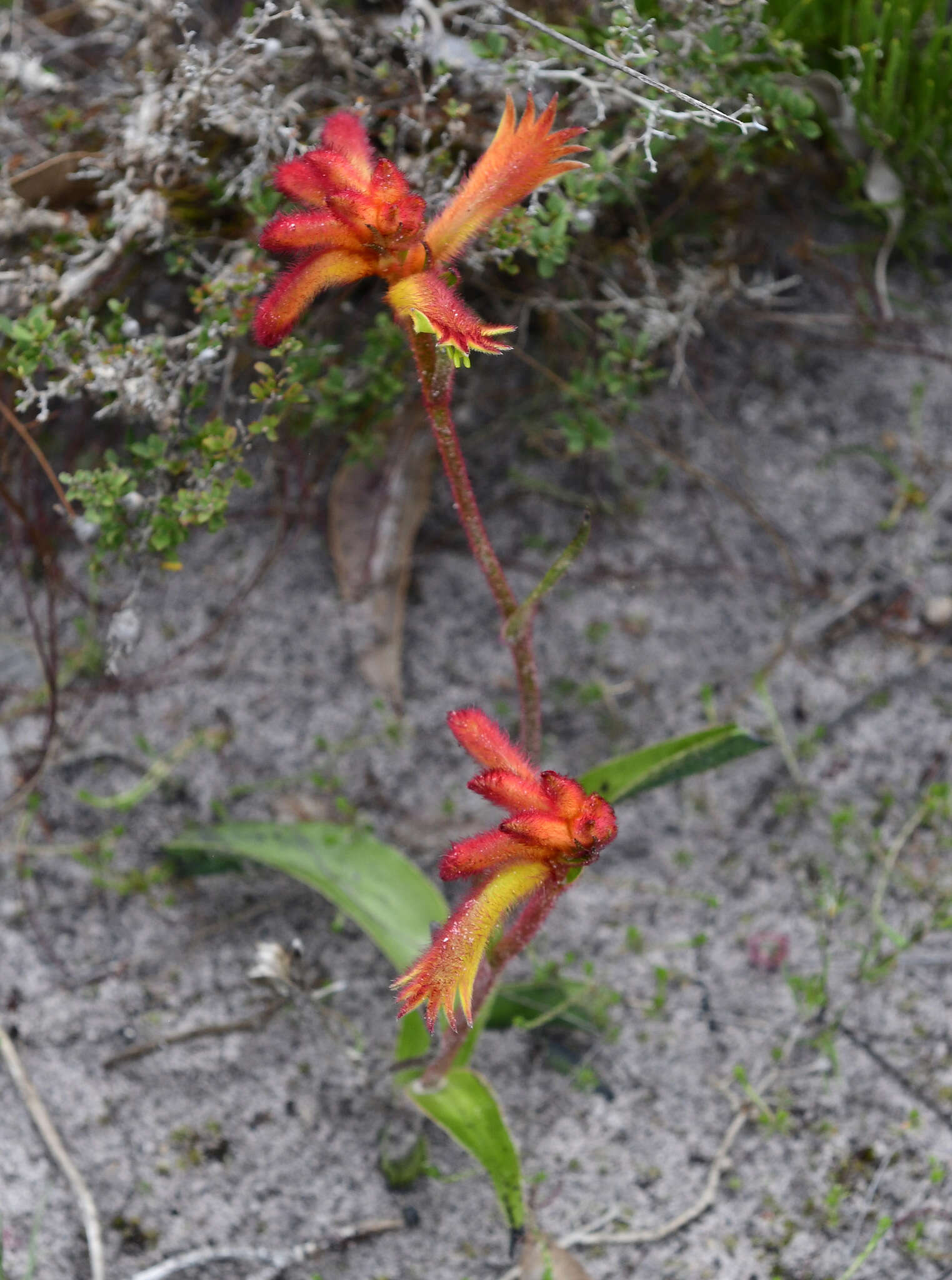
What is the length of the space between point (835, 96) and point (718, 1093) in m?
1.94

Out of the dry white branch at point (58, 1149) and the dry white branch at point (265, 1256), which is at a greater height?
the dry white branch at point (58, 1149)

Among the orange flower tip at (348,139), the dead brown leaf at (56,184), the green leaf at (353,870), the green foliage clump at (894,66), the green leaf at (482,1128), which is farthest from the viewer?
the dead brown leaf at (56,184)

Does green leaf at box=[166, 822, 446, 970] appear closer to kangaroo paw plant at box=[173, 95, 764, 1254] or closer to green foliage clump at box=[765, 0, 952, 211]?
kangaroo paw plant at box=[173, 95, 764, 1254]

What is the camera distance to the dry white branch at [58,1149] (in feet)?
5.83

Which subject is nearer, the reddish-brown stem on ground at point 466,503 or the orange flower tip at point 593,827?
the orange flower tip at point 593,827

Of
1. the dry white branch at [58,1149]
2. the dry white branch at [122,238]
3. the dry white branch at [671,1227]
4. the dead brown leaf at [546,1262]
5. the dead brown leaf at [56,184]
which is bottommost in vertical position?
the dry white branch at [671,1227]

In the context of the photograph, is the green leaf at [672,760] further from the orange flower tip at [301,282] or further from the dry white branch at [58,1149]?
the dry white branch at [58,1149]

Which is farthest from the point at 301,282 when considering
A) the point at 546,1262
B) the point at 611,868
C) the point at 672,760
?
the point at 546,1262

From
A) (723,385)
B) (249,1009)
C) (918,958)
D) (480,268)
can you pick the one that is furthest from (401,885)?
(723,385)

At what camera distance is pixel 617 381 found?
2.12 meters

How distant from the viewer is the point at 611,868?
2188 mm

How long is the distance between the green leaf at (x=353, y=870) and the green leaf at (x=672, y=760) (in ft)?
1.22

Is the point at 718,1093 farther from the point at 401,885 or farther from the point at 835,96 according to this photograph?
the point at 835,96

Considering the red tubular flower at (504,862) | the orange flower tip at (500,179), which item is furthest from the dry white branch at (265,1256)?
the orange flower tip at (500,179)
